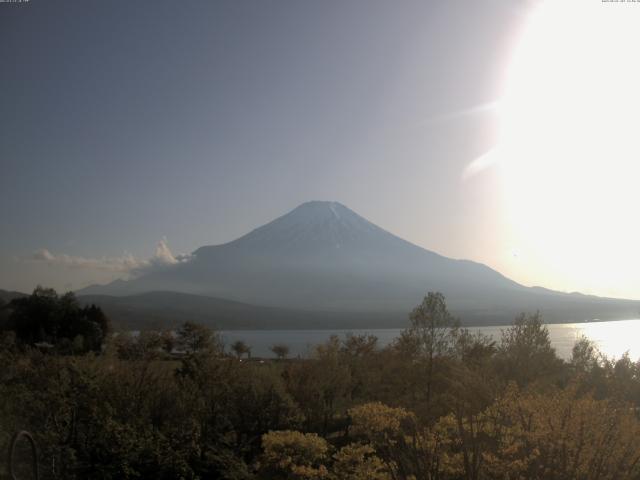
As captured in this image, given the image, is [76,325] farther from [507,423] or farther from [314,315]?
[314,315]

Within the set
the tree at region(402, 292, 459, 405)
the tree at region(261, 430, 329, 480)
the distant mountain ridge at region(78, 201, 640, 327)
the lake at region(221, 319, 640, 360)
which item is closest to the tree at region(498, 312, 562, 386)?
the tree at region(402, 292, 459, 405)

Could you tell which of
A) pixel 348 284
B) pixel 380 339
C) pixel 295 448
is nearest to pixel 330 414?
pixel 295 448

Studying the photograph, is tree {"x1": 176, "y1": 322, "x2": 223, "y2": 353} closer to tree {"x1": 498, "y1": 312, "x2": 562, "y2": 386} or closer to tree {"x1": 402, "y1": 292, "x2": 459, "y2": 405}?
tree {"x1": 402, "y1": 292, "x2": 459, "y2": 405}

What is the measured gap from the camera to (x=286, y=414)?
14398 millimetres

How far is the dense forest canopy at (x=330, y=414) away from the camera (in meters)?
6.53

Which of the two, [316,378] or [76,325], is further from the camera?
[76,325]

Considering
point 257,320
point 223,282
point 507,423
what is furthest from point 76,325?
point 223,282

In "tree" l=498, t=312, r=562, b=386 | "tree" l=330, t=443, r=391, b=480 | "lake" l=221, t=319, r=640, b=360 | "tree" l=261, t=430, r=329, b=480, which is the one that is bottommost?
"lake" l=221, t=319, r=640, b=360

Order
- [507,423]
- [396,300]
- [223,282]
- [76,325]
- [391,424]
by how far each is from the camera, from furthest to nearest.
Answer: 1. [223,282]
2. [396,300]
3. [76,325]
4. [507,423]
5. [391,424]

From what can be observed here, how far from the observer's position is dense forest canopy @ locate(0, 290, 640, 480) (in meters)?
6.53

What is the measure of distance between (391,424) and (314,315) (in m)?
144

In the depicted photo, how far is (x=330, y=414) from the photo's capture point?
17219mm

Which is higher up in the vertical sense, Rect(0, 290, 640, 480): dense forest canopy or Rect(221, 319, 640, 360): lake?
Rect(0, 290, 640, 480): dense forest canopy

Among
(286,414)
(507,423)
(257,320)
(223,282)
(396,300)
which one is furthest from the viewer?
(223,282)
